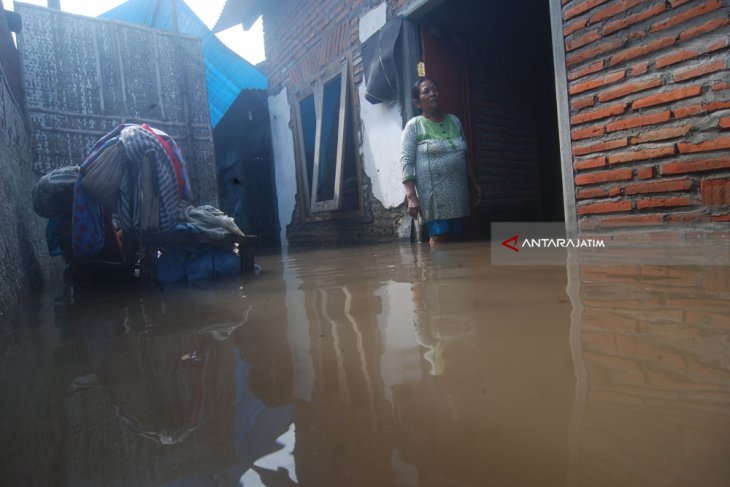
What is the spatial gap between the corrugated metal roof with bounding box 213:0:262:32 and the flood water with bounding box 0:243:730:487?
22.3ft

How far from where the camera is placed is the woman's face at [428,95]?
341 cm

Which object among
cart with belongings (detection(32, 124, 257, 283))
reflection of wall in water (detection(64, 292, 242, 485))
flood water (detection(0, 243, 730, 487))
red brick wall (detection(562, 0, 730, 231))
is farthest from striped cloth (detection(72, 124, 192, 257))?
red brick wall (detection(562, 0, 730, 231))

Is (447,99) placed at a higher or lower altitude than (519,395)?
higher

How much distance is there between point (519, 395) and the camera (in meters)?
0.68

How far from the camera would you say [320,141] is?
582cm

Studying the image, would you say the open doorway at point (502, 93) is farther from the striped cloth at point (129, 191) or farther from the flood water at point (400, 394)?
the flood water at point (400, 394)

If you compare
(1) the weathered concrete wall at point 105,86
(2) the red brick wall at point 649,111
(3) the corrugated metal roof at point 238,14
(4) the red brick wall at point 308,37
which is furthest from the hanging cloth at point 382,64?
(1) the weathered concrete wall at point 105,86

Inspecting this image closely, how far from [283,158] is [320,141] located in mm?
1360

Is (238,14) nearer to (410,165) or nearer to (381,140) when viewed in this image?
(381,140)

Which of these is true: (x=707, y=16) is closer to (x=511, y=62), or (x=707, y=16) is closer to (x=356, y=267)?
(x=356, y=267)

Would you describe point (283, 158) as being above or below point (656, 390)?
above

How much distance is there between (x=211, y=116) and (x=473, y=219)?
5268 mm

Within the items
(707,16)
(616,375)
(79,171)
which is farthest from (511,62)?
(616,375)

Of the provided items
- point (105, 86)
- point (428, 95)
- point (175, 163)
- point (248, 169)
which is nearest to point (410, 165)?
point (428, 95)
